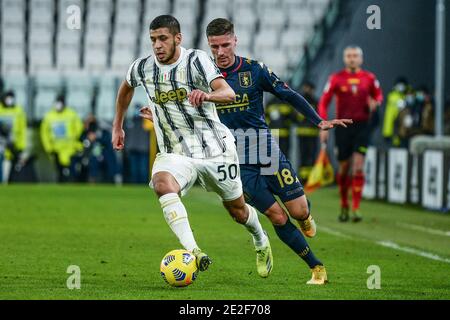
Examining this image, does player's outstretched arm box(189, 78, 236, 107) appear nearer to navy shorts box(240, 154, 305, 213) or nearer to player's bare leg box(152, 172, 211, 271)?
player's bare leg box(152, 172, 211, 271)

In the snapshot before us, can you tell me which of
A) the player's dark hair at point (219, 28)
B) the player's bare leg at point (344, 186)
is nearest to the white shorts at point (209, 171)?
the player's dark hair at point (219, 28)

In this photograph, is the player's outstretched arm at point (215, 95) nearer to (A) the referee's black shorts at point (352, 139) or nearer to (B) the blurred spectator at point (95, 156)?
(A) the referee's black shorts at point (352, 139)

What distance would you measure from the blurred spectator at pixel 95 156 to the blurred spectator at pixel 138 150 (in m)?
0.39

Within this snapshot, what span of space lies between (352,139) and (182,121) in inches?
273

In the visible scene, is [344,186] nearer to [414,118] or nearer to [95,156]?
[414,118]

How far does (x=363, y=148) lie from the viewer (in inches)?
575

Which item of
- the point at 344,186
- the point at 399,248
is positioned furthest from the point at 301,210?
the point at 344,186

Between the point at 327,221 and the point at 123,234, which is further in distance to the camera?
the point at 327,221

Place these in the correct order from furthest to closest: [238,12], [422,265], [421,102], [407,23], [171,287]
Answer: [238,12], [407,23], [421,102], [422,265], [171,287]

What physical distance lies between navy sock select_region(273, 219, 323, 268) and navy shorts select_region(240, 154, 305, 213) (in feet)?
0.67

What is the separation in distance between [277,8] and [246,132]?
24985 mm

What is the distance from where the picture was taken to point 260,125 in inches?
349

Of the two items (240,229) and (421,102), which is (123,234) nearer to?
(240,229)

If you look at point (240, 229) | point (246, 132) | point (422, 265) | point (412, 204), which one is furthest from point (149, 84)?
point (412, 204)
